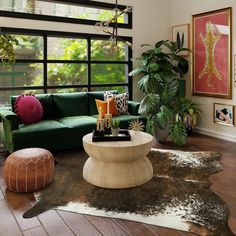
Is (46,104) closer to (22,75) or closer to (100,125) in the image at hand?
(22,75)

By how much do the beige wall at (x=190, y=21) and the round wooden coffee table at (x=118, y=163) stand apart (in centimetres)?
264

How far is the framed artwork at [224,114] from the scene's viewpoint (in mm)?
5011

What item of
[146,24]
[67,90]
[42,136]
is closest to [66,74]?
[67,90]

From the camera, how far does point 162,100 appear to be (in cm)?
483

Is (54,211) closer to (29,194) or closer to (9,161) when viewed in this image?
(29,194)

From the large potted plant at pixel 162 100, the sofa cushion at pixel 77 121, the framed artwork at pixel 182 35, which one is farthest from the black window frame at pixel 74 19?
the sofa cushion at pixel 77 121

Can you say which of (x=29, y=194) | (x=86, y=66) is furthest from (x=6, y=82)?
(x=29, y=194)

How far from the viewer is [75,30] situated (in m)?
4.95

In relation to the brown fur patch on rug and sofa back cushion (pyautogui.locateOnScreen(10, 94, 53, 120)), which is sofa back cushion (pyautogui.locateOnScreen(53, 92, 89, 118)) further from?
the brown fur patch on rug

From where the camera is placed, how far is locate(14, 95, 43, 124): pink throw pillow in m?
4.09

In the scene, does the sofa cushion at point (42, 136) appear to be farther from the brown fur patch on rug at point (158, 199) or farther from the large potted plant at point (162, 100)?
the large potted plant at point (162, 100)

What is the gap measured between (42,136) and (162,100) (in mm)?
2181

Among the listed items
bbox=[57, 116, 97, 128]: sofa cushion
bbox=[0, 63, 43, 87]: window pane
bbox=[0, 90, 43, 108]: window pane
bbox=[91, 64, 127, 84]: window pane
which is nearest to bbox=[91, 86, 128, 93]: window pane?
bbox=[91, 64, 127, 84]: window pane

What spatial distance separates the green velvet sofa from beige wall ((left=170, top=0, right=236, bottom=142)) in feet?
4.88
